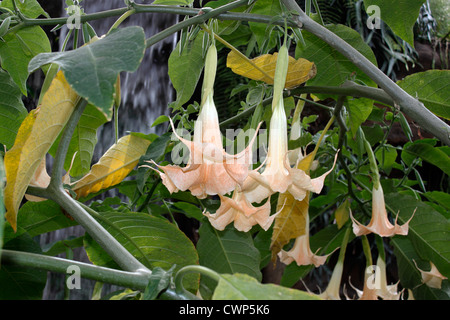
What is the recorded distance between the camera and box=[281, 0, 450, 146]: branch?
40cm

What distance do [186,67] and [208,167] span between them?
0.27 m

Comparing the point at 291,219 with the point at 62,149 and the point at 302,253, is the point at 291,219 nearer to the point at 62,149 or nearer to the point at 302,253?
the point at 302,253

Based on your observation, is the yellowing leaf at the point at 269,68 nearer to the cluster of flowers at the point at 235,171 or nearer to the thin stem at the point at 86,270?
the cluster of flowers at the point at 235,171

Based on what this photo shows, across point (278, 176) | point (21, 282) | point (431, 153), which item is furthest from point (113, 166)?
point (431, 153)

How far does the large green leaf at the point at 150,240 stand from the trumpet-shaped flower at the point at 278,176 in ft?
0.46

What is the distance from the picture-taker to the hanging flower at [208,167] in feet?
1.19

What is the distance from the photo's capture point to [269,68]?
0.57m

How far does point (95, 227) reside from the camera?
0.34 m

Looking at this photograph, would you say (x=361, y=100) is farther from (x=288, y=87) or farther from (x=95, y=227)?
(x=95, y=227)

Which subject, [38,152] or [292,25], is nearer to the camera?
[38,152]

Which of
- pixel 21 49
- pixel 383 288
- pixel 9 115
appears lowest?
pixel 383 288

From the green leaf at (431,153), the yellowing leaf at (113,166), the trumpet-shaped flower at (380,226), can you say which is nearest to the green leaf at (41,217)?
the yellowing leaf at (113,166)

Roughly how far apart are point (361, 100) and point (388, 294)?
32 centimetres

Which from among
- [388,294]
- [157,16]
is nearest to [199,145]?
[388,294]
